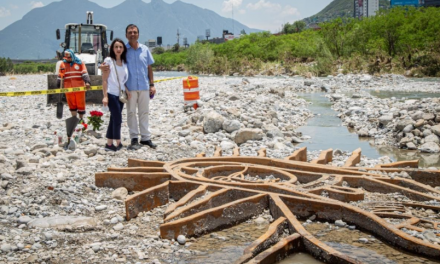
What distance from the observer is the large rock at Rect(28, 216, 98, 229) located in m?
3.38

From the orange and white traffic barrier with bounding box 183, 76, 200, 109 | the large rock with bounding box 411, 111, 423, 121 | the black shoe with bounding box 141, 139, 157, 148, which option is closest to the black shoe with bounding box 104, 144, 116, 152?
the black shoe with bounding box 141, 139, 157, 148

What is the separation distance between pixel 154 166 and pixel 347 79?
21.7 metres

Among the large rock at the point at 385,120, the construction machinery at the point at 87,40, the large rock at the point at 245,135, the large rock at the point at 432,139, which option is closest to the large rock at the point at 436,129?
the large rock at the point at 432,139

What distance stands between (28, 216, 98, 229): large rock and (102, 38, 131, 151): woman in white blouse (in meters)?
2.81

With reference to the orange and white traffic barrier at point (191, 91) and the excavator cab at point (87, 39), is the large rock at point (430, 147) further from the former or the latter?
the excavator cab at point (87, 39)

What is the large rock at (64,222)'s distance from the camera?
3.38 meters

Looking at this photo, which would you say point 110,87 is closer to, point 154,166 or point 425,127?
point 154,166

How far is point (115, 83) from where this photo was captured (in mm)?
6133

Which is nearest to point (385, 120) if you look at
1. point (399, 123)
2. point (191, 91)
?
point (399, 123)

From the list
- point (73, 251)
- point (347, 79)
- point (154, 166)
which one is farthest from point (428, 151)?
point (347, 79)

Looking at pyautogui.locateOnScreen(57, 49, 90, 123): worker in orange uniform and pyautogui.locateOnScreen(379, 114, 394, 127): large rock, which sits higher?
pyautogui.locateOnScreen(57, 49, 90, 123): worker in orange uniform

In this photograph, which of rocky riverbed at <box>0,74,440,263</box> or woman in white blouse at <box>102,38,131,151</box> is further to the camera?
woman in white blouse at <box>102,38,131,151</box>

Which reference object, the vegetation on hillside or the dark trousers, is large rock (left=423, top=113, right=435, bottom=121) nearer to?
the dark trousers

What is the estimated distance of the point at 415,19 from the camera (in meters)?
37.6
